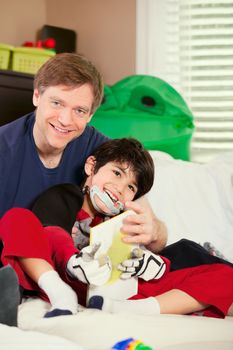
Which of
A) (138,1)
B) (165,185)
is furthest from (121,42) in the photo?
(165,185)

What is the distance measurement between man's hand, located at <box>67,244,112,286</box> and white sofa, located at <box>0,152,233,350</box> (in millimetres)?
69

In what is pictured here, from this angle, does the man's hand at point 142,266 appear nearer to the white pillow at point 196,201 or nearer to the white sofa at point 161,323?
the white sofa at point 161,323

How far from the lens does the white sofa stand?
967 mm

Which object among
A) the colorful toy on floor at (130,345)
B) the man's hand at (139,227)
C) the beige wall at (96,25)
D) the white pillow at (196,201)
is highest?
the beige wall at (96,25)

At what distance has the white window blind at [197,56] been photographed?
11.0 ft

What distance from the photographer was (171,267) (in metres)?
1.55

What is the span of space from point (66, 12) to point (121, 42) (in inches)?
16.4

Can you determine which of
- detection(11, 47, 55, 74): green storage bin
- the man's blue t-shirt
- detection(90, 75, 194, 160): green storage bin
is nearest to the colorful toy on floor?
the man's blue t-shirt

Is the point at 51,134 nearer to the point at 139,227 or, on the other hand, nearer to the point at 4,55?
the point at 139,227

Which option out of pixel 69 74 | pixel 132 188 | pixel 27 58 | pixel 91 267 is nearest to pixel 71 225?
pixel 132 188

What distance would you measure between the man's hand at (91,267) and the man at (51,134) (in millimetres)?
300

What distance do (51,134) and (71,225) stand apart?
0.90ft

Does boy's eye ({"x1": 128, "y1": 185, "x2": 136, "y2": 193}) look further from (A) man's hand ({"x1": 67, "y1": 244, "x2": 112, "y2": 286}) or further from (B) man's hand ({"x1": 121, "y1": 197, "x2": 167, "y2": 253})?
(A) man's hand ({"x1": 67, "y1": 244, "x2": 112, "y2": 286})

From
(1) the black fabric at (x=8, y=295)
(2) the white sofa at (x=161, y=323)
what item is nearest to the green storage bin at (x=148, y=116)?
(2) the white sofa at (x=161, y=323)
